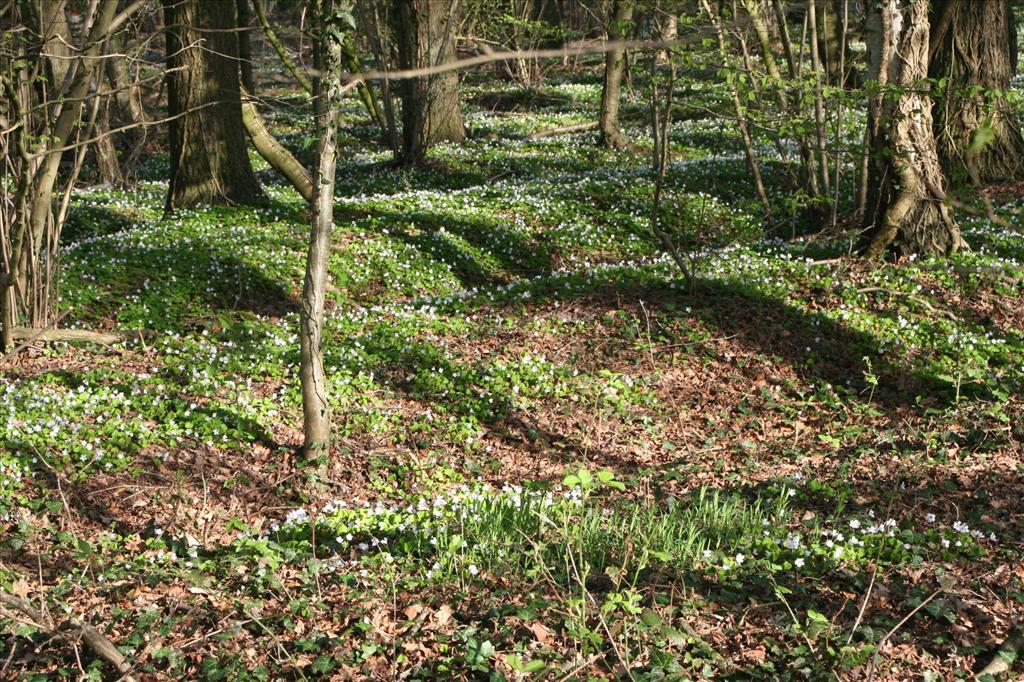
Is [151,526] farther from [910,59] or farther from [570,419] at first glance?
[910,59]

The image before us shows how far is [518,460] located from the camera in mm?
8047

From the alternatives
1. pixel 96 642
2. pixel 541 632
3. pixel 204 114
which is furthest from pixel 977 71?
pixel 96 642

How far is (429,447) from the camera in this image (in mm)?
8055

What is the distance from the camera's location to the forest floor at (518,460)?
16.0 feet

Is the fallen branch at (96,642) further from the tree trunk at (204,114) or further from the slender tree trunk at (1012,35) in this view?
the slender tree trunk at (1012,35)

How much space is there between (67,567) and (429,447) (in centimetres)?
334

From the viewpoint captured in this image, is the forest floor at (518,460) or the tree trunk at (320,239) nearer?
the forest floor at (518,460)

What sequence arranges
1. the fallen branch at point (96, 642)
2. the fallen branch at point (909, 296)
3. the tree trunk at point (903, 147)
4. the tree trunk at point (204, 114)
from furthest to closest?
1. the tree trunk at point (204, 114)
2. the tree trunk at point (903, 147)
3. the fallen branch at point (909, 296)
4. the fallen branch at point (96, 642)

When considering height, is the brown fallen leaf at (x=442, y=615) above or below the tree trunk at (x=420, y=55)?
below

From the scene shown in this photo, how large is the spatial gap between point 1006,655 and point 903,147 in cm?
732

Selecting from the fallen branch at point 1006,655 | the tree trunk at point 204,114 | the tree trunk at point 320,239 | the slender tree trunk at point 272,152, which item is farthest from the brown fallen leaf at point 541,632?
the tree trunk at point 204,114

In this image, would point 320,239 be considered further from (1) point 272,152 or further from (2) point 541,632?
(1) point 272,152

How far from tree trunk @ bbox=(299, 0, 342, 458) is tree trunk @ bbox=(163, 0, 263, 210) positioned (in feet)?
25.3

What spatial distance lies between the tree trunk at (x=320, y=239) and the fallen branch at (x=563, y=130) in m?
19.3
